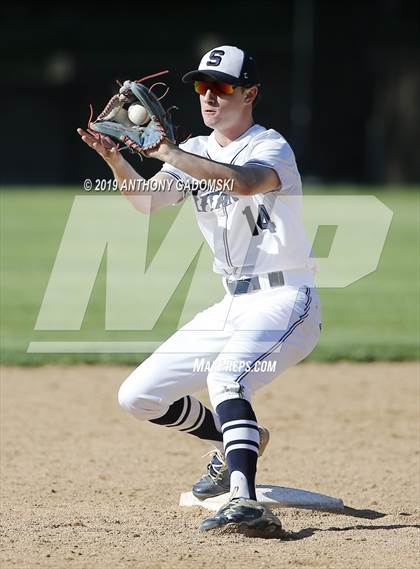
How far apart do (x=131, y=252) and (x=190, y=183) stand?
1175 cm

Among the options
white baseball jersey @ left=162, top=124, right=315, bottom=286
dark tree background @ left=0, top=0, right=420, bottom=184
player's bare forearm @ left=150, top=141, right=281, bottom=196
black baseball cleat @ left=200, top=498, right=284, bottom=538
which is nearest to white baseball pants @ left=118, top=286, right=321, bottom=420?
white baseball jersey @ left=162, top=124, right=315, bottom=286

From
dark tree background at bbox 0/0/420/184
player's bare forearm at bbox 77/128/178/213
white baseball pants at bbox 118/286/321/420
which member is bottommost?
white baseball pants at bbox 118/286/321/420

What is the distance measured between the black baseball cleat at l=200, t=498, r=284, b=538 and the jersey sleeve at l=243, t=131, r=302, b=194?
148cm

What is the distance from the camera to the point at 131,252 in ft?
56.5

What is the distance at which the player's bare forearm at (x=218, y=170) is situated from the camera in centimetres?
494

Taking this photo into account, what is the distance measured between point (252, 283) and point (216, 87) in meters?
0.97

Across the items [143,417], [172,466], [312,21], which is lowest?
[172,466]

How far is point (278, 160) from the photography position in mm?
5188

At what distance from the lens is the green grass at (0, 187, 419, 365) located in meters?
10.3

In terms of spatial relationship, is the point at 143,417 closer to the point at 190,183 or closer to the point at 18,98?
the point at 190,183

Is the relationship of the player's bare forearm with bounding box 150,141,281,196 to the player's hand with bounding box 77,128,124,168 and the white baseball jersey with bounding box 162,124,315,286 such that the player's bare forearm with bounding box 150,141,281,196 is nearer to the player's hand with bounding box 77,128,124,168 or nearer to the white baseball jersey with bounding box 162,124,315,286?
the white baseball jersey with bounding box 162,124,315,286

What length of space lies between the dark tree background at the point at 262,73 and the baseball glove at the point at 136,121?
2680cm

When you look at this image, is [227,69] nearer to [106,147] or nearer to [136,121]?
[136,121]

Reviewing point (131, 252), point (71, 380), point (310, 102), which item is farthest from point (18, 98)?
point (71, 380)
